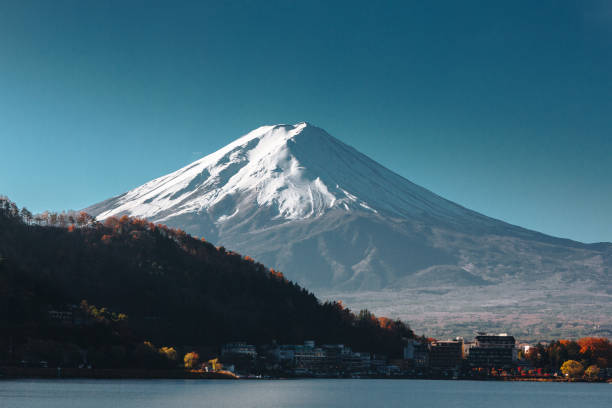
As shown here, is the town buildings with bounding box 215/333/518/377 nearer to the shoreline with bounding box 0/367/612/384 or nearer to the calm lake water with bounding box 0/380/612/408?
the shoreline with bounding box 0/367/612/384

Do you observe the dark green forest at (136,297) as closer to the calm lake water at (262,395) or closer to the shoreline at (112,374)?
the shoreline at (112,374)

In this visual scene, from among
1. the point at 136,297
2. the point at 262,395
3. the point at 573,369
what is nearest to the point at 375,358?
the point at 573,369

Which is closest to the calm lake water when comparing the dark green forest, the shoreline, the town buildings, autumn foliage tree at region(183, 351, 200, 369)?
the shoreline

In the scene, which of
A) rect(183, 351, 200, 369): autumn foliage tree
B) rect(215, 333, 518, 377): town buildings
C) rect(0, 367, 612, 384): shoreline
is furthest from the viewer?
rect(215, 333, 518, 377): town buildings

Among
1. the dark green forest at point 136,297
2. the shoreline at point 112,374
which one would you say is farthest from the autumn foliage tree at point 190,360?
the dark green forest at point 136,297

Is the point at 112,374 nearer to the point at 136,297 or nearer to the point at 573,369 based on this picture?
the point at 136,297

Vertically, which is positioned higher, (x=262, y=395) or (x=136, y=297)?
(x=136, y=297)

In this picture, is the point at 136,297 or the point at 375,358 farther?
the point at 375,358
